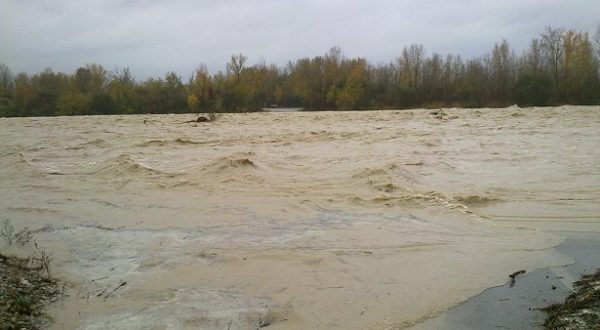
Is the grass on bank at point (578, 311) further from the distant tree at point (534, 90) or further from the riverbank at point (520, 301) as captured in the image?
the distant tree at point (534, 90)

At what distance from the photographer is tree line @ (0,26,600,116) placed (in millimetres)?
47950

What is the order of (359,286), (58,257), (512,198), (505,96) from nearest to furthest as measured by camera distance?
1. (359,286)
2. (58,257)
3. (512,198)
4. (505,96)

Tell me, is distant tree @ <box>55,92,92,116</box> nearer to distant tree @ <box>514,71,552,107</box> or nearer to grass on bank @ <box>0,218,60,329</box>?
distant tree @ <box>514,71,552,107</box>

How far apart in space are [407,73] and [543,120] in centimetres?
3582

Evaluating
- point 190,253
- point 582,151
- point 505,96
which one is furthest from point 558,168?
point 505,96

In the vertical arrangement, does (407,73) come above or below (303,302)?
above

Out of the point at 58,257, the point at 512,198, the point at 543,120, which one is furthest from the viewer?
the point at 543,120

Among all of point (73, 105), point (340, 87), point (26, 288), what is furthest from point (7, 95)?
point (26, 288)

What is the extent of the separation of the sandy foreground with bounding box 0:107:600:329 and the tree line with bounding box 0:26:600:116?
3501cm

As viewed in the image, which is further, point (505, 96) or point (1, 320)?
point (505, 96)

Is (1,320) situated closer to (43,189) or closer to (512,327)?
(512,327)

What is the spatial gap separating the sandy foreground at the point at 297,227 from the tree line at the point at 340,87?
3501cm

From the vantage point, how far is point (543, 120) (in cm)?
2647

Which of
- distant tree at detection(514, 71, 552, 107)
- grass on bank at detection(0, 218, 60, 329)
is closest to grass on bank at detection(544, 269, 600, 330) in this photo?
grass on bank at detection(0, 218, 60, 329)
